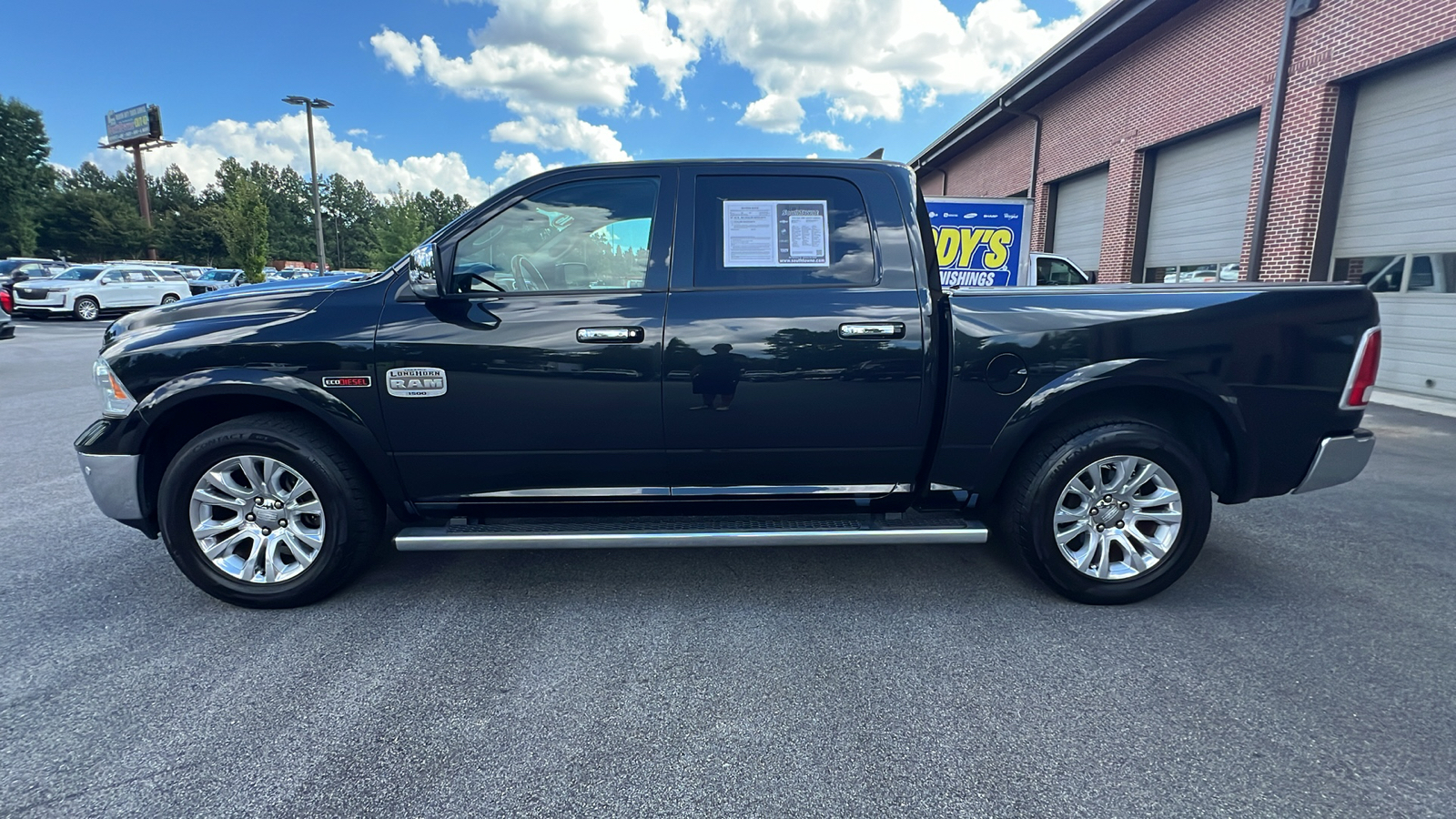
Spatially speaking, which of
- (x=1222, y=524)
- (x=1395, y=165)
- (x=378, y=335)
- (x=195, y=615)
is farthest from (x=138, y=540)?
(x=1395, y=165)

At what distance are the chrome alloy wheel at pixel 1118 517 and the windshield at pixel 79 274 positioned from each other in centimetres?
2776

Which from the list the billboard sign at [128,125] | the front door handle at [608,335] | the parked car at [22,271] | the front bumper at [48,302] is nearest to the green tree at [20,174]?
the billboard sign at [128,125]

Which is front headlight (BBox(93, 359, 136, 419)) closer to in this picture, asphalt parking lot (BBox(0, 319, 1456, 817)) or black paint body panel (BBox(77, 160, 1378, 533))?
black paint body panel (BBox(77, 160, 1378, 533))

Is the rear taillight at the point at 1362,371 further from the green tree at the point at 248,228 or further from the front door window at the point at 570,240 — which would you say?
the green tree at the point at 248,228

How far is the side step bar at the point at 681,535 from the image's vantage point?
116 inches

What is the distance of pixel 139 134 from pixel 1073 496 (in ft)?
237

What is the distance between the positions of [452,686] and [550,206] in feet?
6.79

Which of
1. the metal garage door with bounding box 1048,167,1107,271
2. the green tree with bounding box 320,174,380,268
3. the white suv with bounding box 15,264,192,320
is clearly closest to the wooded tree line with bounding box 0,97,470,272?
the white suv with bounding box 15,264,192,320

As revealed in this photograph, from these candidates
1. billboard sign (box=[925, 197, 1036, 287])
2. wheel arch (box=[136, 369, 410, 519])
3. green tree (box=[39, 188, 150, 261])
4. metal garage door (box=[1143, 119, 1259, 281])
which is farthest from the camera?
green tree (box=[39, 188, 150, 261])

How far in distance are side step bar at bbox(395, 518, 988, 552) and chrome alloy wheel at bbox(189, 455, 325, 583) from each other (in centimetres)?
47

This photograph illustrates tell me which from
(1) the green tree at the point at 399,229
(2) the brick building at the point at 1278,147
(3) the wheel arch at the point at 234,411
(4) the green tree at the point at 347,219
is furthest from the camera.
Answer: (4) the green tree at the point at 347,219

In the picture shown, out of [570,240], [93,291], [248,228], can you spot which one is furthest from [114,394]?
[248,228]

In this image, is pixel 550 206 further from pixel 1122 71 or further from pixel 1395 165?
pixel 1122 71

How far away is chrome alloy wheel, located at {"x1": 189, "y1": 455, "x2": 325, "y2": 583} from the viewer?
301 cm
